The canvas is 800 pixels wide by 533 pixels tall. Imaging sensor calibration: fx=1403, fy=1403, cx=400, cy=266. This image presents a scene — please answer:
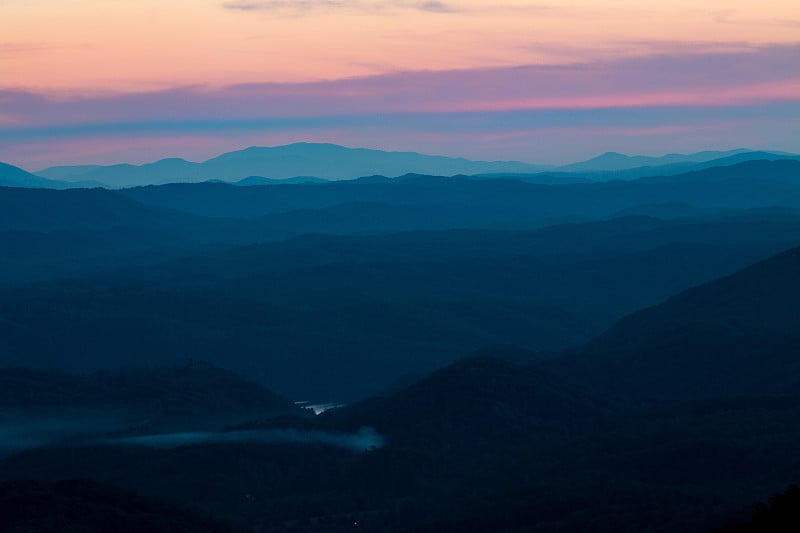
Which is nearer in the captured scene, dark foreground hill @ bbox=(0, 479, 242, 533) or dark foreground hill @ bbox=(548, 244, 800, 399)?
dark foreground hill @ bbox=(0, 479, 242, 533)

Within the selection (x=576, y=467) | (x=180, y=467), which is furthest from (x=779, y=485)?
(x=180, y=467)

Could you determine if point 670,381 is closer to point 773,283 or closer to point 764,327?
point 764,327

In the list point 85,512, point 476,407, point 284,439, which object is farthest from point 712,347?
point 85,512

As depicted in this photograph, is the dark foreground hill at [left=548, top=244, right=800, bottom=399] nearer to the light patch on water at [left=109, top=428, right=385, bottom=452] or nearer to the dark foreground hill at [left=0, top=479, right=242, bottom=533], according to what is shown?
the light patch on water at [left=109, top=428, right=385, bottom=452]

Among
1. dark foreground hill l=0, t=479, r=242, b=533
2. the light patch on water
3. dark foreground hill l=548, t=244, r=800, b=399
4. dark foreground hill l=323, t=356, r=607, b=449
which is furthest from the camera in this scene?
dark foreground hill l=548, t=244, r=800, b=399

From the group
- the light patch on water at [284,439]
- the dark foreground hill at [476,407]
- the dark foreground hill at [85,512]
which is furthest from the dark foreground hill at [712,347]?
the dark foreground hill at [85,512]

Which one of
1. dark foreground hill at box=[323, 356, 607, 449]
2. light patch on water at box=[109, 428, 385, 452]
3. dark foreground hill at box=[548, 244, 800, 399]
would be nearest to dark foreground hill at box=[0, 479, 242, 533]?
light patch on water at box=[109, 428, 385, 452]
